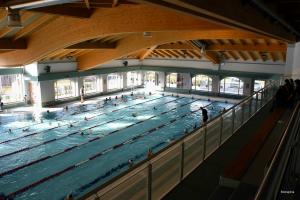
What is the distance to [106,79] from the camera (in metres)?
27.3

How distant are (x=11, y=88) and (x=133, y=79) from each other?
14.3m

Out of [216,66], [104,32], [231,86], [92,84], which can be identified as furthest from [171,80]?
[104,32]

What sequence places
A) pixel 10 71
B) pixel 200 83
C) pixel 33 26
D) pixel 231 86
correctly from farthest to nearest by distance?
pixel 200 83 < pixel 231 86 < pixel 10 71 < pixel 33 26

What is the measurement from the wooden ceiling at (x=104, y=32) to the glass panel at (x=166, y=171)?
2.30 m

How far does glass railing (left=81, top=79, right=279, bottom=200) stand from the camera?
2926 millimetres

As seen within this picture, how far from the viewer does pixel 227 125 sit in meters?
6.76

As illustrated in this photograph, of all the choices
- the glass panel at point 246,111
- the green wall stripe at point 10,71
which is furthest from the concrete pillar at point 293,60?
the green wall stripe at point 10,71

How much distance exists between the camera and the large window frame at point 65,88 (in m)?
22.8

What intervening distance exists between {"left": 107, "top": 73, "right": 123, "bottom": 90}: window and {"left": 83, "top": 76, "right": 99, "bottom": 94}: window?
180 cm

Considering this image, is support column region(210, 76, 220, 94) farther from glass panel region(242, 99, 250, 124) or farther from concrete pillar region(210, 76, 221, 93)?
glass panel region(242, 99, 250, 124)

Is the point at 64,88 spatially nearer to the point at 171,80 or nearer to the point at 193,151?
Answer: the point at 171,80

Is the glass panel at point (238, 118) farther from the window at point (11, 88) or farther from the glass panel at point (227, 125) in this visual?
the window at point (11, 88)

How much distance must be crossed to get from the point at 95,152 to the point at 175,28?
6539mm

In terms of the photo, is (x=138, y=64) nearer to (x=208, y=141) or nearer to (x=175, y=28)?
(x=175, y=28)
